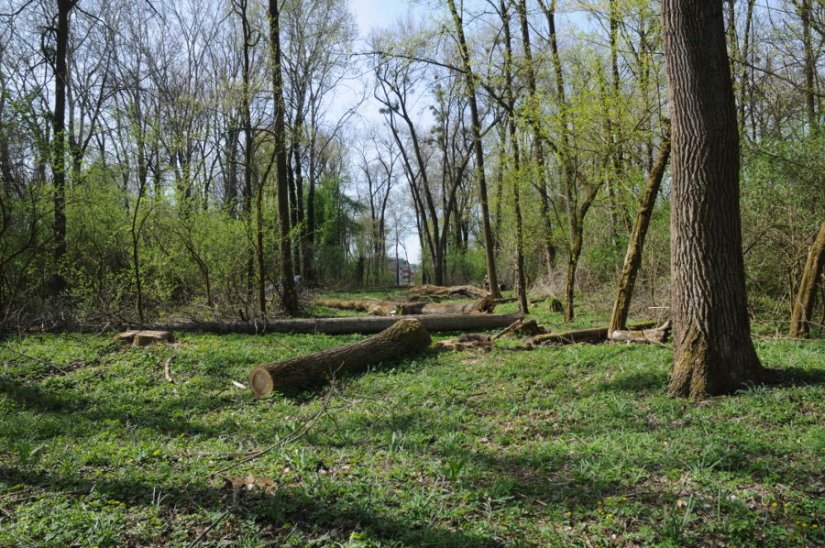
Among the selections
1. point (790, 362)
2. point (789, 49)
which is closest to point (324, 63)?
point (789, 49)

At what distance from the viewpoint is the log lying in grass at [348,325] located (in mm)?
11125

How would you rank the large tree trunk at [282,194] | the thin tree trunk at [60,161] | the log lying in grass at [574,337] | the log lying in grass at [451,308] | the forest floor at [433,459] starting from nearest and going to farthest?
the forest floor at [433,459], the log lying in grass at [574,337], the thin tree trunk at [60,161], the large tree trunk at [282,194], the log lying in grass at [451,308]

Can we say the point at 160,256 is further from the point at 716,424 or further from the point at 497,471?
the point at 716,424

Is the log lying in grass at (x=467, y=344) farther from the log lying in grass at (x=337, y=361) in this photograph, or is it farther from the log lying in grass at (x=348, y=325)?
the log lying in grass at (x=348, y=325)

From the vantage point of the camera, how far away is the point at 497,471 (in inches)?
165

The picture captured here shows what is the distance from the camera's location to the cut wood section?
30.5 ft

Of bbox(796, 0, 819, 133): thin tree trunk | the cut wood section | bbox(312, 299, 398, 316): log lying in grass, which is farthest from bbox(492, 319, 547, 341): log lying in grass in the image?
bbox(796, 0, 819, 133): thin tree trunk

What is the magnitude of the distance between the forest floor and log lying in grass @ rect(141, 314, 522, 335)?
3.59 meters

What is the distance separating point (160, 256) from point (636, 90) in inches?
436

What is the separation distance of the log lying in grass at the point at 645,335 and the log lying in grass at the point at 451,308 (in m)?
5.33

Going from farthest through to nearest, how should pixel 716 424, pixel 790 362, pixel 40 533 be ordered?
1. pixel 790 362
2. pixel 716 424
3. pixel 40 533

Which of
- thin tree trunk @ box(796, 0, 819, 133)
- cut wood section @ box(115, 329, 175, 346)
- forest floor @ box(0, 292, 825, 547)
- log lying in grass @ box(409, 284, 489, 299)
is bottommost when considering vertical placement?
forest floor @ box(0, 292, 825, 547)

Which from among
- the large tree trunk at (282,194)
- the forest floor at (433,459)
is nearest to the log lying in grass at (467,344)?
the forest floor at (433,459)

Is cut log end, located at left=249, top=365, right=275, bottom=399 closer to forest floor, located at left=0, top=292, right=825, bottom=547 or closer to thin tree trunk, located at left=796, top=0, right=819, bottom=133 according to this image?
forest floor, located at left=0, top=292, right=825, bottom=547
